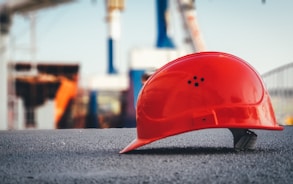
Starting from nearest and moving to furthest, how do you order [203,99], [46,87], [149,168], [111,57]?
[149,168]
[203,99]
[111,57]
[46,87]

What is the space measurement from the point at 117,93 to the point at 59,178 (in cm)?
1211

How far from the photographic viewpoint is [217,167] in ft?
6.03

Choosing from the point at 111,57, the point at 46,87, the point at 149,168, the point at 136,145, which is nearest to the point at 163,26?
the point at 111,57

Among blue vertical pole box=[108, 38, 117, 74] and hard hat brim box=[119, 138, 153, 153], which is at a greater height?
blue vertical pole box=[108, 38, 117, 74]

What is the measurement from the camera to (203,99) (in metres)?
2.49

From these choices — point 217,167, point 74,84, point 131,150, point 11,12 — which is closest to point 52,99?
point 74,84

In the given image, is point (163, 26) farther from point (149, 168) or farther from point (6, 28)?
point (149, 168)

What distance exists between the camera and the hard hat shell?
2.48 metres

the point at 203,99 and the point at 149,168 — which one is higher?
the point at 203,99

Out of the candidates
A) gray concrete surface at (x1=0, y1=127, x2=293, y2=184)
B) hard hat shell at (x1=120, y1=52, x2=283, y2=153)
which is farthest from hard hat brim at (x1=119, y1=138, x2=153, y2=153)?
gray concrete surface at (x1=0, y1=127, x2=293, y2=184)

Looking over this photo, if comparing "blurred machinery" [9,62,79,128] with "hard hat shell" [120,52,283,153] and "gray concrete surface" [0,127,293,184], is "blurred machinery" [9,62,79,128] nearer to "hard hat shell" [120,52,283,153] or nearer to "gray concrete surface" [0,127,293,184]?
"hard hat shell" [120,52,283,153]

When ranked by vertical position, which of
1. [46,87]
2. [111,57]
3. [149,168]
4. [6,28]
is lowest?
[149,168]

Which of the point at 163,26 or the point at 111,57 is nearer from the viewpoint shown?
the point at 163,26

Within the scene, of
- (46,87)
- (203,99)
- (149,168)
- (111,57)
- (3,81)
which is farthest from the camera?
(46,87)
